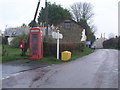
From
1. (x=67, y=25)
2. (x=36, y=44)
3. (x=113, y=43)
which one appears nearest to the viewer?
(x=36, y=44)

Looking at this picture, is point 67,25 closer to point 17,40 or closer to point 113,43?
point 17,40

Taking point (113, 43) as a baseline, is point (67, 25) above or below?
above

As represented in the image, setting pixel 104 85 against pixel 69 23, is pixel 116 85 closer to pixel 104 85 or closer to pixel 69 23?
pixel 104 85

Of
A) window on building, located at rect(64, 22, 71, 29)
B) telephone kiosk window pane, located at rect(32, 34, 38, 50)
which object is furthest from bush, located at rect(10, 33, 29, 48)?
window on building, located at rect(64, 22, 71, 29)

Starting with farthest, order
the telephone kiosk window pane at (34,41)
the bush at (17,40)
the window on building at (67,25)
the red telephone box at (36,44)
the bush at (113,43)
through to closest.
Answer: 1. the bush at (113,43)
2. the window on building at (67,25)
3. the bush at (17,40)
4. the telephone kiosk window pane at (34,41)
5. the red telephone box at (36,44)

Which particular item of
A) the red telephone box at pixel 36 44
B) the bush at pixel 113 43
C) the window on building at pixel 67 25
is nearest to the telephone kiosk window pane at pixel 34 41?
the red telephone box at pixel 36 44

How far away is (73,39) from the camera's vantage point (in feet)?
197

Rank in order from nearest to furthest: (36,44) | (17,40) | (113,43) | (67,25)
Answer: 1. (36,44)
2. (17,40)
3. (67,25)
4. (113,43)

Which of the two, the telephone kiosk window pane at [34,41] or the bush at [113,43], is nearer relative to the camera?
the telephone kiosk window pane at [34,41]

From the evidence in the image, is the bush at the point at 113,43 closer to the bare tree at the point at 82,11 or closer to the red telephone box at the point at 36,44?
the bare tree at the point at 82,11

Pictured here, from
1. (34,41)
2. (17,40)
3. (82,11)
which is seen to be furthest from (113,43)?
(34,41)

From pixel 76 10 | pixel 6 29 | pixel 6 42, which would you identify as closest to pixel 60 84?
pixel 6 42

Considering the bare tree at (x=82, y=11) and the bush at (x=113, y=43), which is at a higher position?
the bare tree at (x=82, y=11)

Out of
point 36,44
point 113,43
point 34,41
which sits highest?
point 34,41
